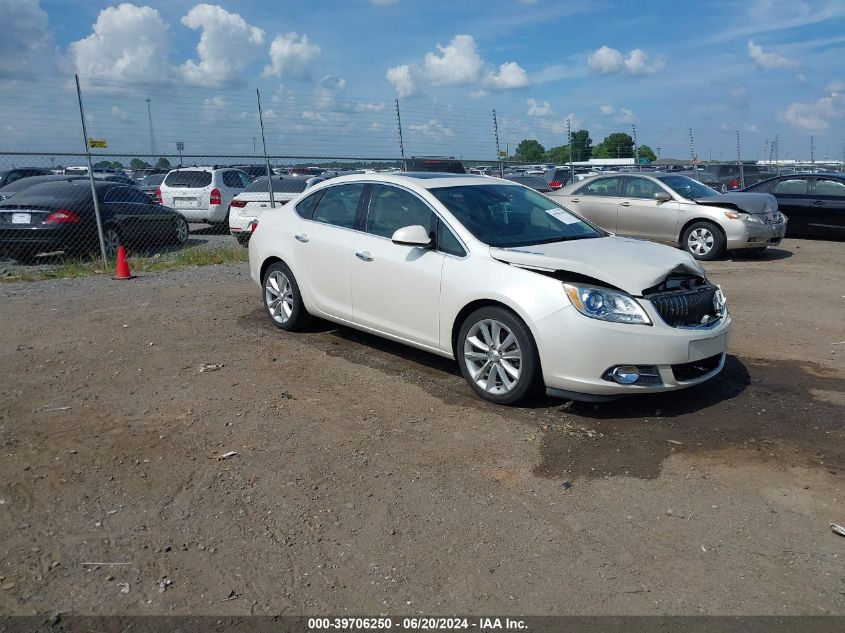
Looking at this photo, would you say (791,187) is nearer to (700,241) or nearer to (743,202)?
(743,202)

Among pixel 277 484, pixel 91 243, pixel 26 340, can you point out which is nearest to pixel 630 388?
pixel 277 484

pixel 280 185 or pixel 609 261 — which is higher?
pixel 280 185

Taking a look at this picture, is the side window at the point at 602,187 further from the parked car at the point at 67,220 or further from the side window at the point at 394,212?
the side window at the point at 394,212

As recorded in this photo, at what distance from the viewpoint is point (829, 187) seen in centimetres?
1516

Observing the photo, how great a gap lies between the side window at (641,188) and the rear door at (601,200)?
0.17 m

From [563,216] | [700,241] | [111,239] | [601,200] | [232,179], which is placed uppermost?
[232,179]

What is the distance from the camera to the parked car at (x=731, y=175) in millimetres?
26116

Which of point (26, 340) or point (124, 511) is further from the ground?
point (26, 340)

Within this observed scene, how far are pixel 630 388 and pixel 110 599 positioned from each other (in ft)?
10.8

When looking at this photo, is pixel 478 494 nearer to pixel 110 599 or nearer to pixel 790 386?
pixel 110 599

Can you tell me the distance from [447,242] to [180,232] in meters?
10.3

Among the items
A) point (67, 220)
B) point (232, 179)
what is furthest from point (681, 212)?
point (232, 179)

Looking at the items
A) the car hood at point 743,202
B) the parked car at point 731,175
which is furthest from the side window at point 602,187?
the parked car at point 731,175

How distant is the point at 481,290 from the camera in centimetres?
525
